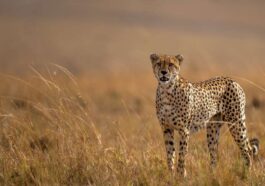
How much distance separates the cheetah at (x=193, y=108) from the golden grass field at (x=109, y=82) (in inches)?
6.0

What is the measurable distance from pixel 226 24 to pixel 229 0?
631cm

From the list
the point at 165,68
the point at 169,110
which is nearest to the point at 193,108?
the point at 169,110

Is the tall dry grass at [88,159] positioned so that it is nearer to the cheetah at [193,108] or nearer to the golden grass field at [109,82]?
the golden grass field at [109,82]

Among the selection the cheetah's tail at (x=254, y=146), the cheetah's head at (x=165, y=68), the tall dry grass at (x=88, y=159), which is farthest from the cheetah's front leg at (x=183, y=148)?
the cheetah's tail at (x=254, y=146)

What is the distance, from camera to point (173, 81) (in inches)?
258

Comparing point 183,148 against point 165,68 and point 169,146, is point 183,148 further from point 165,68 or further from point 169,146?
point 165,68

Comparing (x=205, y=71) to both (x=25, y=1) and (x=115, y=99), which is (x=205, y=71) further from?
(x=25, y=1)

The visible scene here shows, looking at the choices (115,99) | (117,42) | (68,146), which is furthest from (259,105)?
(117,42)

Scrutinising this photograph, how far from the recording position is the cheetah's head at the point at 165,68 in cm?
641

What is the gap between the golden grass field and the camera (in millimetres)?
6426

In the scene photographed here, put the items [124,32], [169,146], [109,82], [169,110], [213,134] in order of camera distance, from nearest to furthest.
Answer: [169,110] → [169,146] → [213,134] → [109,82] → [124,32]

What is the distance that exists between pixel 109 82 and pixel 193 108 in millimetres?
8665

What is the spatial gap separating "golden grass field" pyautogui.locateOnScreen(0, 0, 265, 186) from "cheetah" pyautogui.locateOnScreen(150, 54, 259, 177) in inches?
6.0

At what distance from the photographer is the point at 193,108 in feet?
22.0
